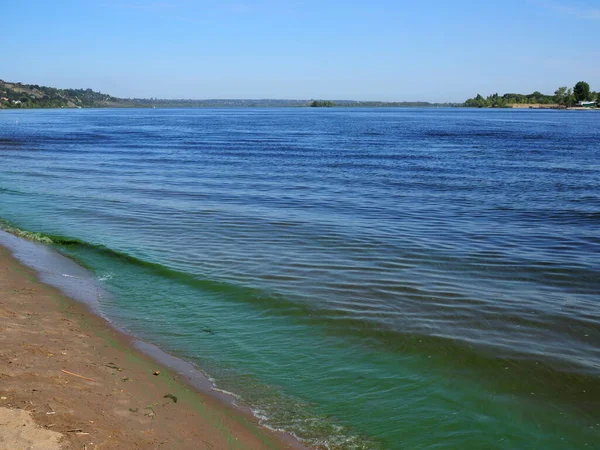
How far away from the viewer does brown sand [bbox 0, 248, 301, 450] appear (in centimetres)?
568

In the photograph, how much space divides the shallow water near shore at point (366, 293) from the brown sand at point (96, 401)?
59cm

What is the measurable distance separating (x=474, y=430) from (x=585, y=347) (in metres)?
3.52

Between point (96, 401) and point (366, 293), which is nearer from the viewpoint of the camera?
point (96, 401)

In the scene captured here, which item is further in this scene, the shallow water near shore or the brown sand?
the shallow water near shore

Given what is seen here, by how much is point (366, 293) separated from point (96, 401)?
6.04 metres

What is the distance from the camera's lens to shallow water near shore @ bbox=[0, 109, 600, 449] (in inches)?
283

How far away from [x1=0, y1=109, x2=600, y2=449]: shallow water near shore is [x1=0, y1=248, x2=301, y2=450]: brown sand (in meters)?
0.59

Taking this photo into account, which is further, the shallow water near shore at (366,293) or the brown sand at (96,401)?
the shallow water near shore at (366,293)

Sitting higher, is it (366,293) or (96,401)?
(96,401)

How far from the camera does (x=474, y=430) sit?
6.71 m

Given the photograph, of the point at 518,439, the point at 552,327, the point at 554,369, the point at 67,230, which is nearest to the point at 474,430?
the point at 518,439

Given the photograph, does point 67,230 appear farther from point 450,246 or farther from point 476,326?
point 476,326

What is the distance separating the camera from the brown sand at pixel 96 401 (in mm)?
5676

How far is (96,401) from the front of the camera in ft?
21.3
